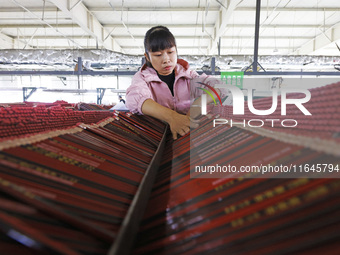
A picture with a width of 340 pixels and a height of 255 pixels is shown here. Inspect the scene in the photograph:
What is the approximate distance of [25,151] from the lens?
1.49 ft

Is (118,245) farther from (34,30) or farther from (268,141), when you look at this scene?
(34,30)

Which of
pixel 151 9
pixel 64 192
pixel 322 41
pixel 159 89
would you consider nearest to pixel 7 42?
pixel 151 9

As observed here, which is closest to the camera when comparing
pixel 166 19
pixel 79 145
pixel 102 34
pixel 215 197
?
pixel 215 197

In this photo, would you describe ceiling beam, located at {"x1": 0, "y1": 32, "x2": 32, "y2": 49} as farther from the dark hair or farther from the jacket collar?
the dark hair

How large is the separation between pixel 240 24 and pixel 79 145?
936 cm

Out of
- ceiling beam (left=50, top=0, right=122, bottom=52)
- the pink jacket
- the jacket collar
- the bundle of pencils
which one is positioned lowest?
the bundle of pencils

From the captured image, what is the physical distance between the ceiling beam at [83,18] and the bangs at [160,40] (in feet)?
17.3

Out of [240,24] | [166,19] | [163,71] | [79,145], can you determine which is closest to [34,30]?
[166,19]

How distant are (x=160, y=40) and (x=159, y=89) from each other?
1.07 feet

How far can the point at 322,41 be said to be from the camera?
9984 mm

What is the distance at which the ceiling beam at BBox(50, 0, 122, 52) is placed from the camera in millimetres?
5896

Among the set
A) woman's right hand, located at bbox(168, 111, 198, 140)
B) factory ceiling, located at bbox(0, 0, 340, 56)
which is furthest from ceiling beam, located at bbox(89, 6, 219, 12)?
woman's right hand, located at bbox(168, 111, 198, 140)

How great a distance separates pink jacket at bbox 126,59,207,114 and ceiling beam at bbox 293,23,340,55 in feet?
31.2

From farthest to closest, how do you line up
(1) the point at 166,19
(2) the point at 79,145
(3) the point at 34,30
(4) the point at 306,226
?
(3) the point at 34,30, (1) the point at 166,19, (2) the point at 79,145, (4) the point at 306,226
